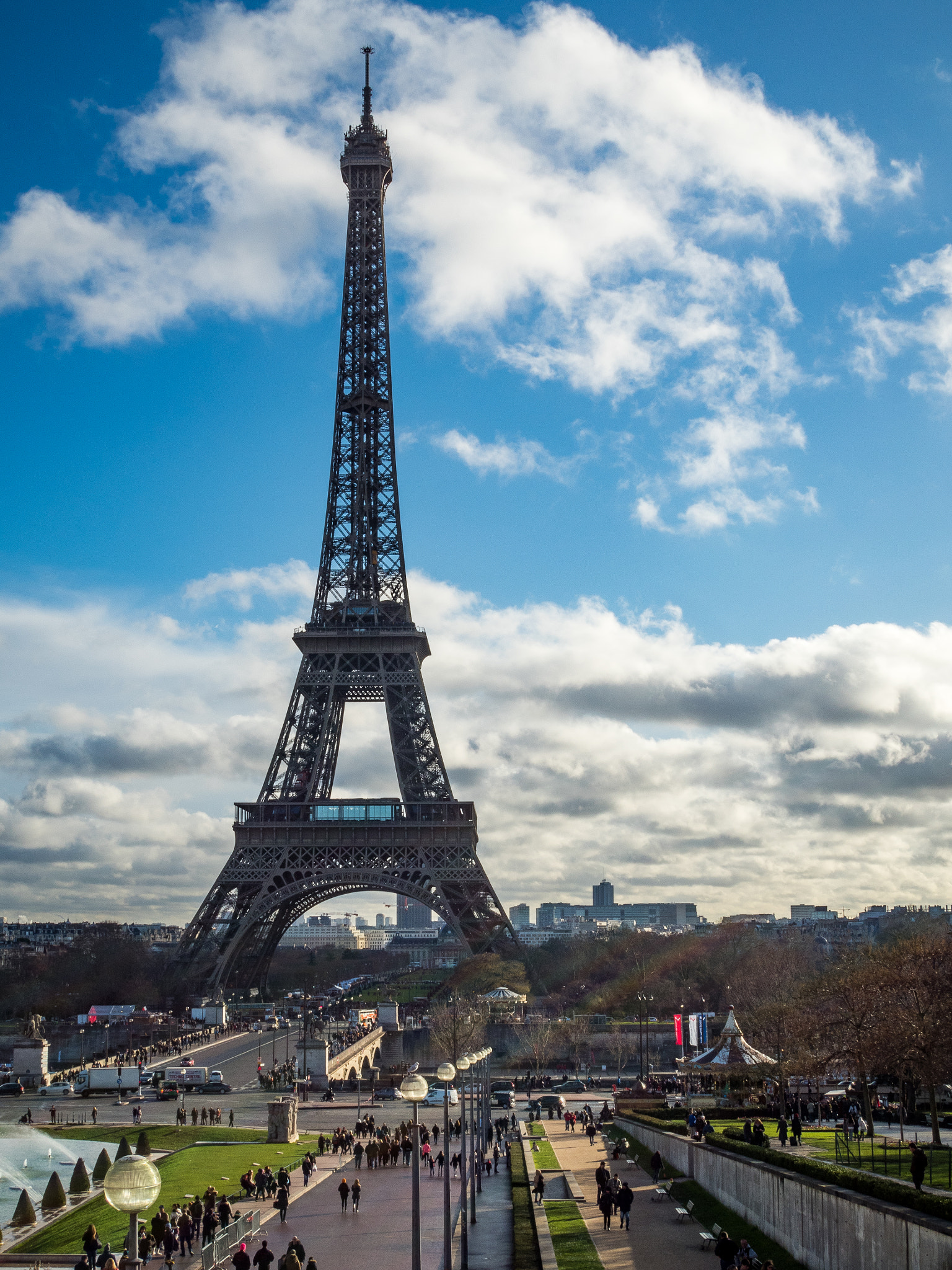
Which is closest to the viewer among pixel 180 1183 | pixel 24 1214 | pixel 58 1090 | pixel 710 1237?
pixel 710 1237

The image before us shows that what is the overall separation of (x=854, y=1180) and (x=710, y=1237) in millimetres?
7262

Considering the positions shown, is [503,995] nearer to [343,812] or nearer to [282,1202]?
[343,812]

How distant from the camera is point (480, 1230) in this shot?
29.2 metres

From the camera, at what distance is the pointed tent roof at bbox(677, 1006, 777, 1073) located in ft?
152

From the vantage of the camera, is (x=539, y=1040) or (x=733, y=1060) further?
(x=539, y=1040)

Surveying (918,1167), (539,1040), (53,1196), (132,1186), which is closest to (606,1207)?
(918,1167)

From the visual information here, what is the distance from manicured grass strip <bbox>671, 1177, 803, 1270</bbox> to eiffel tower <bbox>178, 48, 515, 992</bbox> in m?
Answer: 43.2

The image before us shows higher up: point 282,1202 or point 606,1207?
point 606,1207

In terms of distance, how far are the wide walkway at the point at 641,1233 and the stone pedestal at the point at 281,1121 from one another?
11595mm

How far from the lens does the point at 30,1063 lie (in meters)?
66.1

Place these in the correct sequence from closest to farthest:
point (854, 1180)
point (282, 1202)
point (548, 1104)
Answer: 1. point (854, 1180)
2. point (282, 1202)
3. point (548, 1104)

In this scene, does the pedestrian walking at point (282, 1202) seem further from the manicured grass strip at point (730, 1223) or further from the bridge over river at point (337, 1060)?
the bridge over river at point (337, 1060)

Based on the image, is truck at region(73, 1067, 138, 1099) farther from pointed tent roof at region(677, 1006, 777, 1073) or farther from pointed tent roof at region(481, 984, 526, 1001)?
pointed tent roof at region(677, 1006, 777, 1073)

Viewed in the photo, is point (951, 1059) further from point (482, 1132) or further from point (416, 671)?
point (416, 671)
